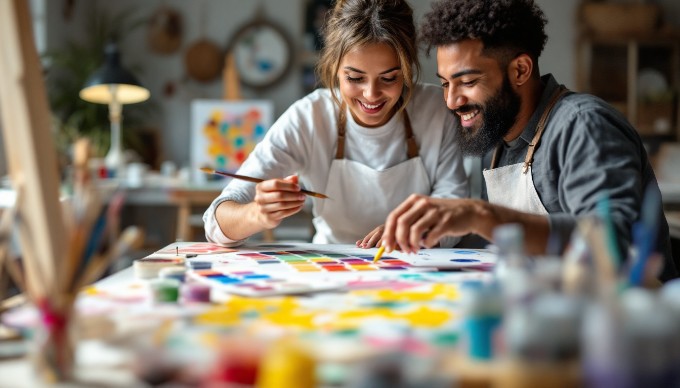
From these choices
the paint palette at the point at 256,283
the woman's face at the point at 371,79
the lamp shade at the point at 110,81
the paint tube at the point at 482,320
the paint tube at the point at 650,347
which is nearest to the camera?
the paint tube at the point at 650,347

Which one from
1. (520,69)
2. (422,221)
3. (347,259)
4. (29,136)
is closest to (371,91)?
(520,69)

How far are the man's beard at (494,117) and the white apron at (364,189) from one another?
10.6 inches

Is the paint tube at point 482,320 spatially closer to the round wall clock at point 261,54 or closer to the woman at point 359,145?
the woman at point 359,145

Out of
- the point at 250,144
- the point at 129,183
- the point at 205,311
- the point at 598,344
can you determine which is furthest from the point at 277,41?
the point at 598,344

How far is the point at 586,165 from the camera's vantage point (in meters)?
1.61

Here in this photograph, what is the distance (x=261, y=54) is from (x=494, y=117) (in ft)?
15.0

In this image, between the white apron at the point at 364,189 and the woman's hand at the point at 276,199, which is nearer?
the woman's hand at the point at 276,199

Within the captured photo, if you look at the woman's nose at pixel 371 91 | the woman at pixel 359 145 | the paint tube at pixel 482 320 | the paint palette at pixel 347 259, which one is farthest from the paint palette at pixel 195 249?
the paint tube at pixel 482 320

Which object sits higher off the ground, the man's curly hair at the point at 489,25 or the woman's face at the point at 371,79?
the man's curly hair at the point at 489,25

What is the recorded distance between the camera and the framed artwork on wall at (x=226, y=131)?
512 centimetres

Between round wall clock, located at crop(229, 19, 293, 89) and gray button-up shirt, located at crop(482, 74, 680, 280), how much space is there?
178 inches

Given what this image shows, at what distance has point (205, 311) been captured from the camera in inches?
43.7

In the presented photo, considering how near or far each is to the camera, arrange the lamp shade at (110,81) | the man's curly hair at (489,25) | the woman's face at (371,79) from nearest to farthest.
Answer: the man's curly hair at (489,25) → the woman's face at (371,79) → the lamp shade at (110,81)

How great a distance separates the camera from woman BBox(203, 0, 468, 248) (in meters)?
Answer: 2.17
